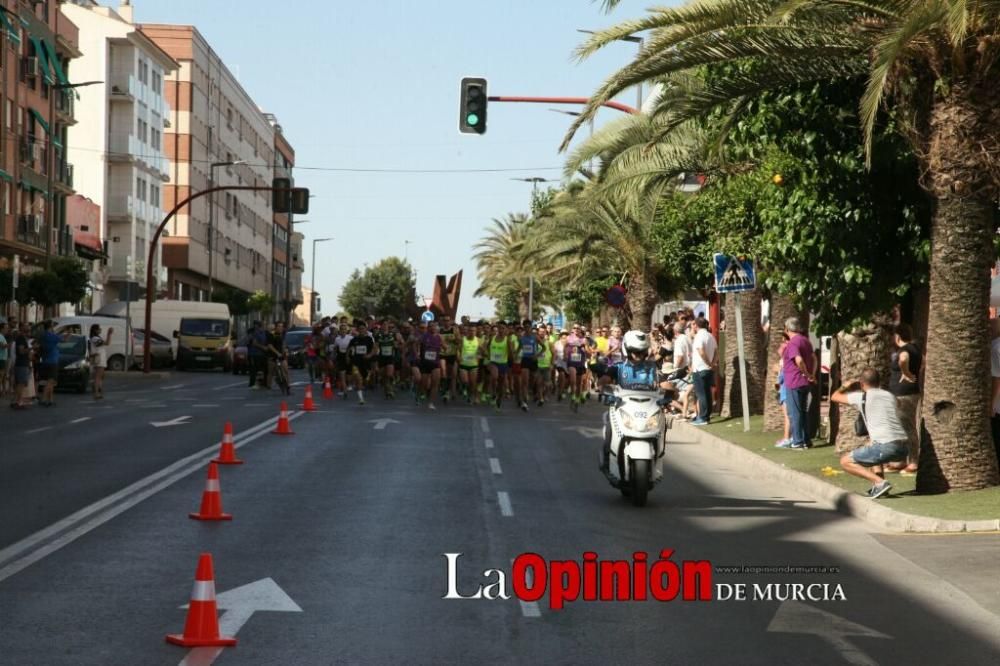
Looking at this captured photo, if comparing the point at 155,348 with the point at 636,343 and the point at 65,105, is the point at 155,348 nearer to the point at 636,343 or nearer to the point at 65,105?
the point at 65,105

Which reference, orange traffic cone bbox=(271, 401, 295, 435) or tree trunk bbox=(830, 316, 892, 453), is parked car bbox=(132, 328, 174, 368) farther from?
tree trunk bbox=(830, 316, 892, 453)

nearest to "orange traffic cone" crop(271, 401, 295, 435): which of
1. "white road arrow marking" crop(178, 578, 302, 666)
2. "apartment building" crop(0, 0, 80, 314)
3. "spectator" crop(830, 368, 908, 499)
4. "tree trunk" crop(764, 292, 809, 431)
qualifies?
"tree trunk" crop(764, 292, 809, 431)

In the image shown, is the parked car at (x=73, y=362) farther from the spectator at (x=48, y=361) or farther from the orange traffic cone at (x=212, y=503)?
the orange traffic cone at (x=212, y=503)

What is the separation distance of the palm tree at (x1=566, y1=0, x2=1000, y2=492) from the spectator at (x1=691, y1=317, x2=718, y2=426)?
33.8ft

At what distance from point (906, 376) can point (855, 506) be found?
302 cm

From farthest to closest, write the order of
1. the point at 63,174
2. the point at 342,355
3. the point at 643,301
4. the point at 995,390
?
1. the point at 63,174
2. the point at 643,301
3. the point at 342,355
4. the point at 995,390

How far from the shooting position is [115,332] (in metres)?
51.0

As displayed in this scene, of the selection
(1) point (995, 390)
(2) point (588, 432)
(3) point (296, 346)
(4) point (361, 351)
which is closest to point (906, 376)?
(1) point (995, 390)

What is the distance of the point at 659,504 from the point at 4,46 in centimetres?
4856

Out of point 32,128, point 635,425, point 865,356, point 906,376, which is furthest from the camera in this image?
point 32,128

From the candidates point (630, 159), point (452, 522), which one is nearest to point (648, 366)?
point (452, 522)

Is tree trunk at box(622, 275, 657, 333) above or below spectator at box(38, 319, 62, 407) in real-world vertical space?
above

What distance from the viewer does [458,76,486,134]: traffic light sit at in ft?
79.3

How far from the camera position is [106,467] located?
17.2 meters
